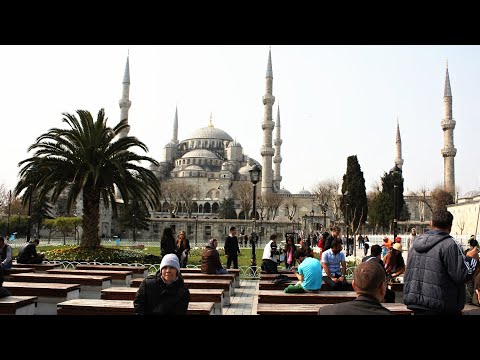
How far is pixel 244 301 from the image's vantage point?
9.25 metres

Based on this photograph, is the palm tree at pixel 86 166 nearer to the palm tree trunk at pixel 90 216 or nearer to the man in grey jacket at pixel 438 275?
Result: the palm tree trunk at pixel 90 216

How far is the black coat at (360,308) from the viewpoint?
2.57 meters

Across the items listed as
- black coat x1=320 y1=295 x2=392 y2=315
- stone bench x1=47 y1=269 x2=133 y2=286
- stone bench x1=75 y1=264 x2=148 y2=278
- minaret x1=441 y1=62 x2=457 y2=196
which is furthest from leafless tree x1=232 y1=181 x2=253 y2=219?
black coat x1=320 y1=295 x2=392 y2=315

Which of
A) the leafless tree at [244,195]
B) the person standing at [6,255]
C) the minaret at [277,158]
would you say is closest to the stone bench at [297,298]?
the person standing at [6,255]

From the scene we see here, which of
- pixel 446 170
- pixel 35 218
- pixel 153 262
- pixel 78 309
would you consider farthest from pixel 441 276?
Answer: pixel 446 170

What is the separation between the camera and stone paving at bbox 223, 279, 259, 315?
8.09 metres

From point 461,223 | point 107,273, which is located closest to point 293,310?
point 107,273

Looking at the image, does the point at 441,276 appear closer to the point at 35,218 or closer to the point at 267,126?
the point at 35,218

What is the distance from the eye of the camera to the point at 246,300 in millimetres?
9375

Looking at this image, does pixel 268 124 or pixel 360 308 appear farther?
pixel 268 124

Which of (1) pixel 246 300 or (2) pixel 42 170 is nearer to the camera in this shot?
(1) pixel 246 300

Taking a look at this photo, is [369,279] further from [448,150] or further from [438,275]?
[448,150]

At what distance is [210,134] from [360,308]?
87071 millimetres
